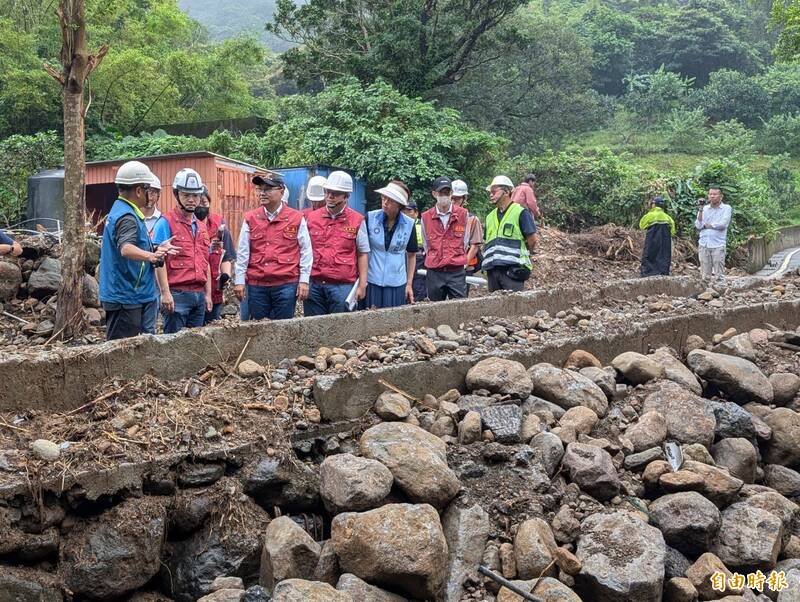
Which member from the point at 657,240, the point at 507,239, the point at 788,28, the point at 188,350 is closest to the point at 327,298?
the point at 188,350

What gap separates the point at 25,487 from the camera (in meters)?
3.34

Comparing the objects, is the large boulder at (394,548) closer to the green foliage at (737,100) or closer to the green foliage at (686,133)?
the green foliage at (686,133)

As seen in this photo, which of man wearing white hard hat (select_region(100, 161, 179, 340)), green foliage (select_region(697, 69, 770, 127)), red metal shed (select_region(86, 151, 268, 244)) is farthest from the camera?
green foliage (select_region(697, 69, 770, 127))

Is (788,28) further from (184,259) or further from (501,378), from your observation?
(184,259)

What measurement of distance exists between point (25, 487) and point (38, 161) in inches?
594

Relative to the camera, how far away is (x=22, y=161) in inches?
649

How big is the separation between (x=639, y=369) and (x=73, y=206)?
5.00m

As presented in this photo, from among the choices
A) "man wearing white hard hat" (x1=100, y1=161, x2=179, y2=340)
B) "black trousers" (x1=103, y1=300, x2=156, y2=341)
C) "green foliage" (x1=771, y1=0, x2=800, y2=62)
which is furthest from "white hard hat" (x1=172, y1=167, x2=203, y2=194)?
"green foliage" (x1=771, y1=0, x2=800, y2=62)

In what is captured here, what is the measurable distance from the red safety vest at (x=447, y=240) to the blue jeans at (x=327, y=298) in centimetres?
125

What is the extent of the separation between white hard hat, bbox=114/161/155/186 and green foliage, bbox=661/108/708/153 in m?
31.9

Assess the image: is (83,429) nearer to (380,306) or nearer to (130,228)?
(130,228)

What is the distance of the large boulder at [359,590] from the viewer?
10.9 ft

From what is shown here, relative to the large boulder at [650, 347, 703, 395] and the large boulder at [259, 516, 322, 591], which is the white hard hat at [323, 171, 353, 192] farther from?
the large boulder at [259, 516, 322, 591]

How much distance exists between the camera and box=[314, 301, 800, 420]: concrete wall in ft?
14.7
